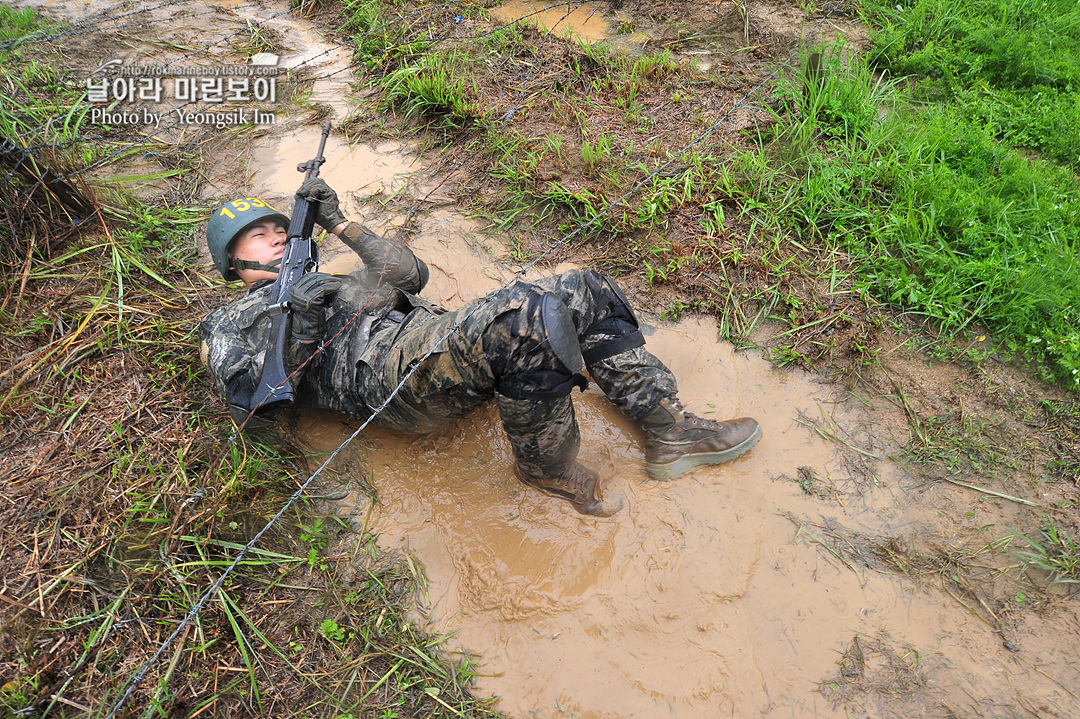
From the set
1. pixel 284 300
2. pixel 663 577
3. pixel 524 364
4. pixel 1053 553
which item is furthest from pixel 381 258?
pixel 1053 553

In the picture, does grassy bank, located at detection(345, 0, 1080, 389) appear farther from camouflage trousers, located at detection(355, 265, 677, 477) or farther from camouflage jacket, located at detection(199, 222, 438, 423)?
camouflage jacket, located at detection(199, 222, 438, 423)

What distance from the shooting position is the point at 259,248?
9.98 ft

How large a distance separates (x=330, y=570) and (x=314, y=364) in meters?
0.93

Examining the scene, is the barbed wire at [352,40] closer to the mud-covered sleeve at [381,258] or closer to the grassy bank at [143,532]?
the grassy bank at [143,532]

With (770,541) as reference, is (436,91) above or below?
above

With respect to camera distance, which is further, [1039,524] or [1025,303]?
[1025,303]

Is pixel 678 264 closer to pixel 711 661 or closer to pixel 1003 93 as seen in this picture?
pixel 711 661

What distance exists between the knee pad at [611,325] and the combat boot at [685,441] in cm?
34

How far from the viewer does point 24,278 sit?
3111mm

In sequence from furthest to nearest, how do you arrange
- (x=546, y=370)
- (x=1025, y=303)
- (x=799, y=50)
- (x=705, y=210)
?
(x=799, y=50)
(x=705, y=210)
(x=1025, y=303)
(x=546, y=370)

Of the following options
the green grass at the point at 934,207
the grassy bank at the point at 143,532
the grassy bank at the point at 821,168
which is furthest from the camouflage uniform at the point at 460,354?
the green grass at the point at 934,207

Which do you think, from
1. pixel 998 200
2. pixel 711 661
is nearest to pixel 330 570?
pixel 711 661

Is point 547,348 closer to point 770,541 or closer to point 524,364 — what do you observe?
point 524,364

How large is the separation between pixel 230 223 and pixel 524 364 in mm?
1709
